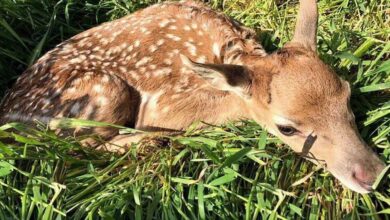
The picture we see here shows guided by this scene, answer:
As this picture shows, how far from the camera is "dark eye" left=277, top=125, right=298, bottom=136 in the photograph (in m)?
3.98

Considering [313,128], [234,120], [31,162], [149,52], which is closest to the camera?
[313,128]

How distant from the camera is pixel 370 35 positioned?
5.14m

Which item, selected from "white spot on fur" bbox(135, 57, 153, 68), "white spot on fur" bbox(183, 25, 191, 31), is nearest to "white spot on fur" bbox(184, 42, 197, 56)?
"white spot on fur" bbox(183, 25, 191, 31)

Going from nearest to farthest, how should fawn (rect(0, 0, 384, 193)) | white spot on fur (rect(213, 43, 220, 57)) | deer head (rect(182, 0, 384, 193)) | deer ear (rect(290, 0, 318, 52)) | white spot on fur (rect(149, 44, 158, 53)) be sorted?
deer head (rect(182, 0, 384, 193))
fawn (rect(0, 0, 384, 193))
deer ear (rect(290, 0, 318, 52))
white spot on fur (rect(213, 43, 220, 57))
white spot on fur (rect(149, 44, 158, 53))

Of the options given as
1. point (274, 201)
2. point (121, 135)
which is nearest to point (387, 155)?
point (274, 201)

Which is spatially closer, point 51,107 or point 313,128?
point 313,128

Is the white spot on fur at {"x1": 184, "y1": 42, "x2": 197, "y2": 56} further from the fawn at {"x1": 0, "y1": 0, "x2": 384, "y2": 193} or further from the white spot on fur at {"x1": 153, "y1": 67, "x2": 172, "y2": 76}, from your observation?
the white spot on fur at {"x1": 153, "y1": 67, "x2": 172, "y2": 76}

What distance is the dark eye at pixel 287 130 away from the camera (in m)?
3.98

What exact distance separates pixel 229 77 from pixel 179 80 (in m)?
0.89

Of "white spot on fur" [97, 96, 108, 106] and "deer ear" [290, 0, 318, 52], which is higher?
"deer ear" [290, 0, 318, 52]

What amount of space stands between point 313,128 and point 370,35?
162cm

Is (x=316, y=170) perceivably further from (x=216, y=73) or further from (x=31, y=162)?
(x=31, y=162)

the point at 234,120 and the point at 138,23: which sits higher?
the point at 138,23

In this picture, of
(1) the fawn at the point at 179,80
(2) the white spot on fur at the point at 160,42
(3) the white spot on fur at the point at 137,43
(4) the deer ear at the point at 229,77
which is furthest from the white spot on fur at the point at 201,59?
(4) the deer ear at the point at 229,77
